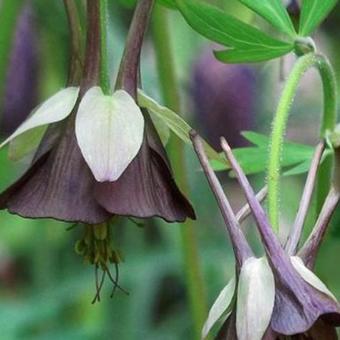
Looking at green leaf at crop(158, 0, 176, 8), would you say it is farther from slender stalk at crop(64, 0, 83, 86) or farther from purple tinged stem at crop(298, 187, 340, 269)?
purple tinged stem at crop(298, 187, 340, 269)

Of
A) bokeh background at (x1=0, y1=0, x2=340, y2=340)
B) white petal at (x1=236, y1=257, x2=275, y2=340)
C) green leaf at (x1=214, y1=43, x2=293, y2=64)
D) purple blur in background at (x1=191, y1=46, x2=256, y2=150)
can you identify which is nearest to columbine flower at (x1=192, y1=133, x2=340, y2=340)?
white petal at (x1=236, y1=257, x2=275, y2=340)

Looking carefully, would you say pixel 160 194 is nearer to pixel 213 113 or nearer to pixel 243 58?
pixel 243 58

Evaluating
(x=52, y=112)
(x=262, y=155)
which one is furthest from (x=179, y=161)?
(x=52, y=112)

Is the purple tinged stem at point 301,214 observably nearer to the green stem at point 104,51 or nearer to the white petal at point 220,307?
the white petal at point 220,307

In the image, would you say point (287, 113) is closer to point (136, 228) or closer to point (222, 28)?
point (222, 28)

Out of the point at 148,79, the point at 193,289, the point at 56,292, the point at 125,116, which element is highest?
the point at 125,116

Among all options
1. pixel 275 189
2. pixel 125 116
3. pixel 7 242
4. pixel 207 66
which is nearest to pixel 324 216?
pixel 275 189
